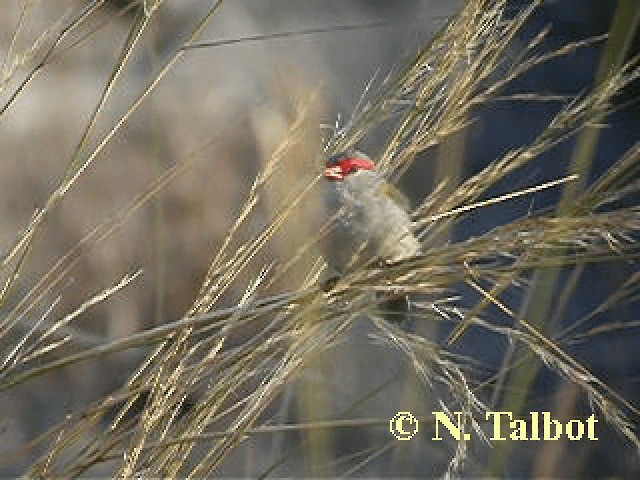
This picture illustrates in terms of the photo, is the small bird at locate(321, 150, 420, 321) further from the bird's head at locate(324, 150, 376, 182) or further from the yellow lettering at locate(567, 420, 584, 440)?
the yellow lettering at locate(567, 420, 584, 440)

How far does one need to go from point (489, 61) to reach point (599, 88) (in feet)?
0.35

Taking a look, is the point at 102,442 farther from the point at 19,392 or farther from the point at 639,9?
the point at 19,392

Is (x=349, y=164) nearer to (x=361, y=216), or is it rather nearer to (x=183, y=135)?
(x=361, y=216)

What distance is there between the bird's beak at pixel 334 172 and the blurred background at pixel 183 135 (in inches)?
38.2

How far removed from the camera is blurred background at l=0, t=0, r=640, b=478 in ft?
6.65

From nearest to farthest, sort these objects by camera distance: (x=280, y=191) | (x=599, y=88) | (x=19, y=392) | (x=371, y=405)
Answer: (x=599, y=88) < (x=280, y=191) < (x=371, y=405) < (x=19, y=392)

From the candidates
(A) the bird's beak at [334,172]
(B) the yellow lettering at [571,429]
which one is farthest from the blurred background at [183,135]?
(A) the bird's beak at [334,172]

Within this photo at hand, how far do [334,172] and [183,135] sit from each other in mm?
1203

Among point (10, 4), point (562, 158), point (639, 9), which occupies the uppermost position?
point (10, 4)

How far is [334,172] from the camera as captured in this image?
3.13 ft

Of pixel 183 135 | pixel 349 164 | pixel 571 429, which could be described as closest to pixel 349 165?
pixel 349 164

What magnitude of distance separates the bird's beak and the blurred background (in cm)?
97

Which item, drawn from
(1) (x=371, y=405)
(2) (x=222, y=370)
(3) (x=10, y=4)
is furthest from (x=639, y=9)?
(3) (x=10, y=4)

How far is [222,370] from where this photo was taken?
2.50ft
